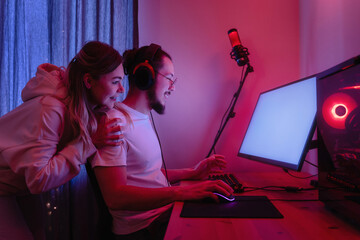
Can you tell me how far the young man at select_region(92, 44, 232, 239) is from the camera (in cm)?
83

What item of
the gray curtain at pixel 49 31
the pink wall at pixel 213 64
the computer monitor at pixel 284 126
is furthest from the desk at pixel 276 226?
the gray curtain at pixel 49 31

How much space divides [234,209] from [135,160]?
0.44 metres

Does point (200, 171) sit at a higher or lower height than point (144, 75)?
lower

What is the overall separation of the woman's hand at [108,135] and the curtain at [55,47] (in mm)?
340

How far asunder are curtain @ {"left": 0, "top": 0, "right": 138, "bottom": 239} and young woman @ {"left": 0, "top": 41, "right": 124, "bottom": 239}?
0.13m

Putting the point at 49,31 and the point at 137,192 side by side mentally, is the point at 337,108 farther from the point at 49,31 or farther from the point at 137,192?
the point at 49,31

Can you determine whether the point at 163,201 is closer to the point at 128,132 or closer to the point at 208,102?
the point at 128,132

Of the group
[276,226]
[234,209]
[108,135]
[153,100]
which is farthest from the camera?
[153,100]

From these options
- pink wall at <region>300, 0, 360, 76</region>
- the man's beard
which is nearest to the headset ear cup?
the man's beard

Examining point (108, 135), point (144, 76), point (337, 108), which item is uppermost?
point (144, 76)

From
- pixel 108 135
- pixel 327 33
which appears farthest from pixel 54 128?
pixel 327 33

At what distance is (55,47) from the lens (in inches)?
52.6

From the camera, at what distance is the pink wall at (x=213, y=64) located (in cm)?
165

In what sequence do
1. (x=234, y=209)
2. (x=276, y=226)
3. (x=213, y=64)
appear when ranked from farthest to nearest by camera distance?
(x=213, y=64)
(x=234, y=209)
(x=276, y=226)
